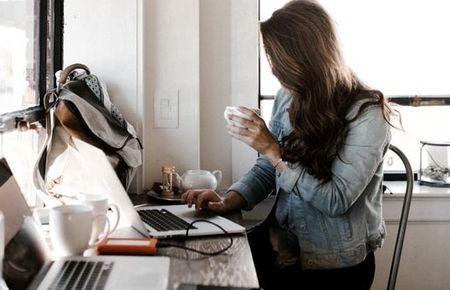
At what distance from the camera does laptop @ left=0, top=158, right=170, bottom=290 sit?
1081mm

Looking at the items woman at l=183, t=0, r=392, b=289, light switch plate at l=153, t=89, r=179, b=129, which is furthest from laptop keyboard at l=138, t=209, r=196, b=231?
light switch plate at l=153, t=89, r=179, b=129

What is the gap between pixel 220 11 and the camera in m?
2.34

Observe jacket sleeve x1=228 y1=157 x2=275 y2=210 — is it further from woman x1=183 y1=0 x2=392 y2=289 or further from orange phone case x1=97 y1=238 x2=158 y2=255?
orange phone case x1=97 y1=238 x2=158 y2=255

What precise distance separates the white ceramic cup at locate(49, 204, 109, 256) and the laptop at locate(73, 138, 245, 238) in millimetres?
209

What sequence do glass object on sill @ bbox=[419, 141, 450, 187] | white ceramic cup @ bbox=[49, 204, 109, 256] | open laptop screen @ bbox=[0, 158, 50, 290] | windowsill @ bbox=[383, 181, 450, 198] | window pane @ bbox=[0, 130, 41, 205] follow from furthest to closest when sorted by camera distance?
glass object on sill @ bbox=[419, 141, 450, 187], windowsill @ bbox=[383, 181, 450, 198], window pane @ bbox=[0, 130, 41, 205], white ceramic cup @ bbox=[49, 204, 109, 256], open laptop screen @ bbox=[0, 158, 50, 290]

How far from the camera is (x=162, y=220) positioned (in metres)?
1.61

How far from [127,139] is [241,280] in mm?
Answer: 989

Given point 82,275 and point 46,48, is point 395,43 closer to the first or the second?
point 46,48

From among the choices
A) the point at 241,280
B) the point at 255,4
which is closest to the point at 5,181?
the point at 241,280

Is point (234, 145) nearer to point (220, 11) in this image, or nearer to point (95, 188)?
point (220, 11)

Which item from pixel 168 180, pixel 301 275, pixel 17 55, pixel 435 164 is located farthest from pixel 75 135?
pixel 435 164

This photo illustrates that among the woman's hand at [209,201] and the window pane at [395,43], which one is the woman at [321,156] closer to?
the woman's hand at [209,201]

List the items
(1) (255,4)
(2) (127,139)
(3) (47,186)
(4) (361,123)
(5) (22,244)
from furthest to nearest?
(1) (255,4)
(2) (127,139)
(3) (47,186)
(4) (361,123)
(5) (22,244)

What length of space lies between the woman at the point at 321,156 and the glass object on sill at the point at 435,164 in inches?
29.3
